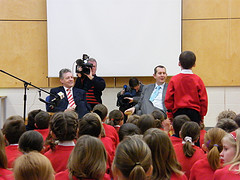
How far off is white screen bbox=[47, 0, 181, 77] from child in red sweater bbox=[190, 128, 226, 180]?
3985mm

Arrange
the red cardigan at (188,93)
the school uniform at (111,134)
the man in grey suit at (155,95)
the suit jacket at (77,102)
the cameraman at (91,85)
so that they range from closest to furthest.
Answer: the school uniform at (111,134)
the red cardigan at (188,93)
the suit jacket at (77,102)
the man in grey suit at (155,95)
the cameraman at (91,85)

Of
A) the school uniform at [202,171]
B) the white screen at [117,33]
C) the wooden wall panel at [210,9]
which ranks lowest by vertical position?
the school uniform at [202,171]

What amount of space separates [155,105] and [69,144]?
228 centimetres

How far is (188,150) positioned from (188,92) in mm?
1170

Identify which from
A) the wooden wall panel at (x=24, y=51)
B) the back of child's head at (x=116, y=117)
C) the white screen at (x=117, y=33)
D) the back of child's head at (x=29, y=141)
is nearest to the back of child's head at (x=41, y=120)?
the back of child's head at (x=116, y=117)

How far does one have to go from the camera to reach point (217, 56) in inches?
251

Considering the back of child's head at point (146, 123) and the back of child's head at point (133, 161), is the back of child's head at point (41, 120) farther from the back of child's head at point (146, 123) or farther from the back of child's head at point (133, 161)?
the back of child's head at point (133, 161)

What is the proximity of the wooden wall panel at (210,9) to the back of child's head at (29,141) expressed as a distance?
475 cm

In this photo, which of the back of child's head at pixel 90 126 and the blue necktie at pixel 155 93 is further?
the blue necktie at pixel 155 93

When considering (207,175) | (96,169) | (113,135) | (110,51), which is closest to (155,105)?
(113,135)

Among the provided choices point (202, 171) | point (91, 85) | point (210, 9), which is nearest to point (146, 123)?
point (202, 171)

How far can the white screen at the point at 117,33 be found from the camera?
20.6ft

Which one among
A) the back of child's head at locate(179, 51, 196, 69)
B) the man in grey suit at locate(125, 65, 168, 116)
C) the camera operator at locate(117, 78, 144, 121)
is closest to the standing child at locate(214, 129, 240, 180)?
the back of child's head at locate(179, 51, 196, 69)

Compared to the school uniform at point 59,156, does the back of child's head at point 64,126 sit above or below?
above
